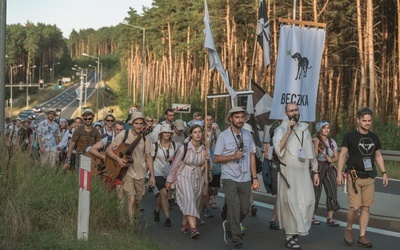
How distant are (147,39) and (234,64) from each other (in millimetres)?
31071

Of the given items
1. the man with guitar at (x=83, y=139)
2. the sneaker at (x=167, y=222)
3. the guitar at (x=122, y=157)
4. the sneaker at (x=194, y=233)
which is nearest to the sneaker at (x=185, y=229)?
the sneaker at (x=194, y=233)

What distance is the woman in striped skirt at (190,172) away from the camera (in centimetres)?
1016

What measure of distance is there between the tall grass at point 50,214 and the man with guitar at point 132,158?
1.25 feet

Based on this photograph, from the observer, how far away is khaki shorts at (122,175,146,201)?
9.95 metres

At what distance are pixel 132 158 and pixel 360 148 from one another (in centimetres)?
322

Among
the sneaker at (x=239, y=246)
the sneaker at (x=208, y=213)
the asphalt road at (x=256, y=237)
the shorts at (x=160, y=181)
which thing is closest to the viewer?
the sneaker at (x=239, y=246)

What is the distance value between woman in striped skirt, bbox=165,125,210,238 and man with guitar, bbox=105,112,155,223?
0.43m

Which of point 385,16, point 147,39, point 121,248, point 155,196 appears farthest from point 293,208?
point 147,39

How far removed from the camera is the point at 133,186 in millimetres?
10031

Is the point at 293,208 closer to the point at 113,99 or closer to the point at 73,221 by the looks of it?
the point at 73,221

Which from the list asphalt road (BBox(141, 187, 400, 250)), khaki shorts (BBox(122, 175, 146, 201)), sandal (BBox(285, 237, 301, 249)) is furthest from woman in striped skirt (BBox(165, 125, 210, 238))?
sandal (BBox(285, 237, 301, 249))

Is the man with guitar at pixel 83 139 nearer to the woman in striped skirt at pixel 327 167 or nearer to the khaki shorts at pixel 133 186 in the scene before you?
the khaki shorts at pixel 133 186

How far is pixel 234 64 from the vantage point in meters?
57.9

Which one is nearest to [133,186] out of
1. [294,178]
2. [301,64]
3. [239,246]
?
[239,246]
